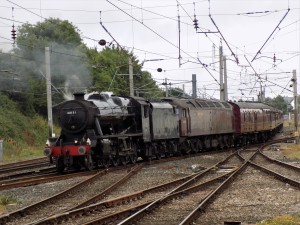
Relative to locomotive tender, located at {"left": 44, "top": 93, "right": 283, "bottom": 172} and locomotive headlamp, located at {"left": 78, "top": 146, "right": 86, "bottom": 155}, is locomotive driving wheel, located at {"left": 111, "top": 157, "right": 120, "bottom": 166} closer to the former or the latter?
locomotive tender, located at {"left": 44, "top": 93, "right": 283, "bottom": 172}

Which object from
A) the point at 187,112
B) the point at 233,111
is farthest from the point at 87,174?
the point at 233,111

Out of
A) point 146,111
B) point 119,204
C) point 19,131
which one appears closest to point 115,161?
point 146,111

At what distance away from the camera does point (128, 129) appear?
79.2 ft

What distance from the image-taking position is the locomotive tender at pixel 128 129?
821 inches

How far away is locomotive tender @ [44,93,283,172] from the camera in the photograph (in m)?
20.9

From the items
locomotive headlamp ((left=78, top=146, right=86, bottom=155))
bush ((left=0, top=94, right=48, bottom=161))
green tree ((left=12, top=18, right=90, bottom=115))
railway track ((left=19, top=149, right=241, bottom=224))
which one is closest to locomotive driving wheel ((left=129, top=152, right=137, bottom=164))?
locomotive headlamp ((left=78, top=146, right=86, bottom=155))

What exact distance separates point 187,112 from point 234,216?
20.2 m

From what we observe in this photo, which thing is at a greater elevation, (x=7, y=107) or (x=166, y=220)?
(x=7, y=107)

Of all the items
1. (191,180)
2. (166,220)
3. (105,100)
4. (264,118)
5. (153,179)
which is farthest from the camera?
(264,118)

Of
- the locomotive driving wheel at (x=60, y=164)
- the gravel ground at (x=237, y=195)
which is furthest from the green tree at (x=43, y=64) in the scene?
the gravel ground at (x=237, y=195)

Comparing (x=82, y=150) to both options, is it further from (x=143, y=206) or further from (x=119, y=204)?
(x=143, y=206)

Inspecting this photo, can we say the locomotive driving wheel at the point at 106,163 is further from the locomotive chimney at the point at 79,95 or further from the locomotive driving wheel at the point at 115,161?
the locomotive chimney at the point at 79,95

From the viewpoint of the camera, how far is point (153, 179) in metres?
17.7

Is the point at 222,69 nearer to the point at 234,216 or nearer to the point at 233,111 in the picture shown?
the point at 233,111
